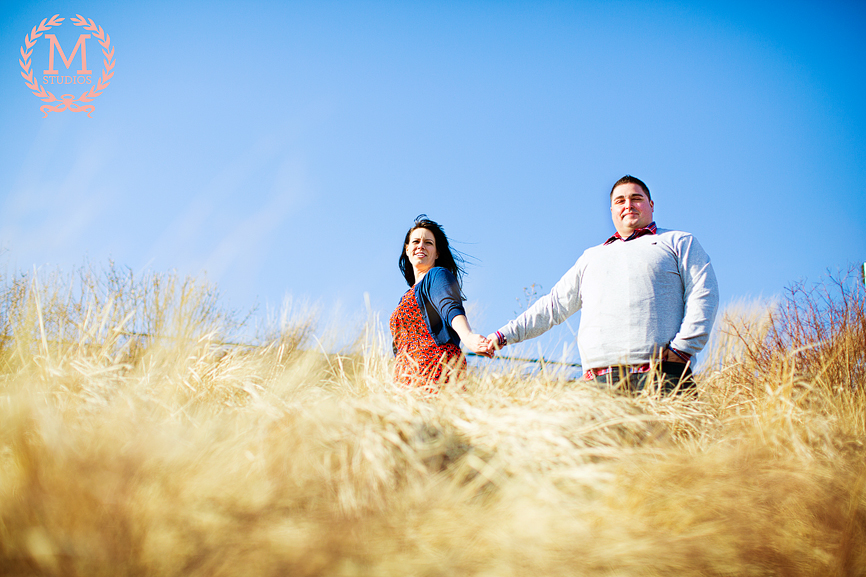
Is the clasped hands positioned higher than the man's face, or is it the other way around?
the man's face

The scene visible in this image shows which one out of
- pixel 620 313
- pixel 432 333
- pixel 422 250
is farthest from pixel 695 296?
pixel 422 250

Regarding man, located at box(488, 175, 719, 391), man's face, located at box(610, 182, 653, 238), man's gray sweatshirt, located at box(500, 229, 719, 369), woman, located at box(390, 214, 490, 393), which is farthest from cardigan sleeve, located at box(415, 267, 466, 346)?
man's face, located at box(610, 182, 653, 238)

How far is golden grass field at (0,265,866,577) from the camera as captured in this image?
1.04m

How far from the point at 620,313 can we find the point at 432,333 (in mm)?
901

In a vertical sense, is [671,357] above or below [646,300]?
below

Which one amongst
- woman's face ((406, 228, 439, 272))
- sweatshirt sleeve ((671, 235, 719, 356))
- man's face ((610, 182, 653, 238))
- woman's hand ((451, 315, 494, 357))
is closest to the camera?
sweatshirt sleeve ((671, 235, 719, 356))

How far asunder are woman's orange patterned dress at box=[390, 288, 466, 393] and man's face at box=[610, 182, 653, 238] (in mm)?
1063

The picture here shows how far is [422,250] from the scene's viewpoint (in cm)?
269

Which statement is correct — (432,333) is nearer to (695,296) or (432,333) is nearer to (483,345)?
(483,345)

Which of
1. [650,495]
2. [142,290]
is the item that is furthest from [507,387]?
[142,290]

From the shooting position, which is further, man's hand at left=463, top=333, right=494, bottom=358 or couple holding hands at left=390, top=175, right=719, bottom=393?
man's hand at left=463, top=333, right=494, bottom=358

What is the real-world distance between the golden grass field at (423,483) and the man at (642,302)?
0.16m

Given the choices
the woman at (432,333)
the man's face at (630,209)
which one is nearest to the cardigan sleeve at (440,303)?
the woman at (432,333)

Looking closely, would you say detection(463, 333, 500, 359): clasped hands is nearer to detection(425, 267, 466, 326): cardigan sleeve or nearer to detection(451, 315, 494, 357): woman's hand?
detection(451, 315, 494, 357): woman's hand
